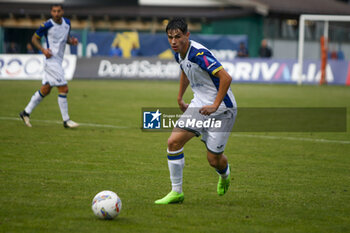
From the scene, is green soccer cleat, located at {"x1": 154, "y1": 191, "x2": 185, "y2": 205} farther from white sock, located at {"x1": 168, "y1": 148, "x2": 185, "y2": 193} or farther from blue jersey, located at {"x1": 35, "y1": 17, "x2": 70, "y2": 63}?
blue jersey, located at {"x1": 35, "y1": 17, "x2": 70, "y2": 63}

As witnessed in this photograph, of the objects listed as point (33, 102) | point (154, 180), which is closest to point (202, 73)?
point (154, 180)

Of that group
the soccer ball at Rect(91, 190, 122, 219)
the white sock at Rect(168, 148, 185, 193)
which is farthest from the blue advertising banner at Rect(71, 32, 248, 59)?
the soccer ball at Rect(91, 190, 122, 219)

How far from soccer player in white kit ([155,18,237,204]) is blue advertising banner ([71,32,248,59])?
27200 mm

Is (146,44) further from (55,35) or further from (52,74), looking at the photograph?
(52,74)

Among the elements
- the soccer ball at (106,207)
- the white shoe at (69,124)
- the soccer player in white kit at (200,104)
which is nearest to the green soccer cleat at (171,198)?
the soccer player in white kit at (200,104)

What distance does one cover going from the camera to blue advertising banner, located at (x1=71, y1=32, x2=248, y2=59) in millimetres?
33688

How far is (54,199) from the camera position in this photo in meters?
6.08

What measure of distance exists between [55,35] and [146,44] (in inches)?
880

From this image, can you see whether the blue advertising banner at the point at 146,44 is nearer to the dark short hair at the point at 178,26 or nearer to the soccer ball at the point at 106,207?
the dark short hair at the point at 178,26

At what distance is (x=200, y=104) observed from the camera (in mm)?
6312

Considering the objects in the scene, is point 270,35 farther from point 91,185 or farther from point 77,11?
point 91,185

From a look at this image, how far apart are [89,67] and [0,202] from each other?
23185 millimetres

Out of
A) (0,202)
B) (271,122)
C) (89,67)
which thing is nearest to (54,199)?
(0,202)

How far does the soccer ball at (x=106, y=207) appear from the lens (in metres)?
5.36
